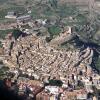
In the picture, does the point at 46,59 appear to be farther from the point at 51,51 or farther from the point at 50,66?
the point at 51,51

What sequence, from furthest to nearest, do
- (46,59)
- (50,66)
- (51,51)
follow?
1. (51,51)
2. (46,59)
3. (50,66)

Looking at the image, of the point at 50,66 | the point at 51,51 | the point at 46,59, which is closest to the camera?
the point at 50,66

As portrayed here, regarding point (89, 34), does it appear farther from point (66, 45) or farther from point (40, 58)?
point (40, 58)

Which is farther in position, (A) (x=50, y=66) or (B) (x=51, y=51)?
(B) (x=51, y=51)

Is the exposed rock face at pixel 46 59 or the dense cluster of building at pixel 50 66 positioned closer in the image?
the dense cluster of building at pixel 50 66

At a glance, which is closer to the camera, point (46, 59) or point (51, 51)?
point (46, 59)

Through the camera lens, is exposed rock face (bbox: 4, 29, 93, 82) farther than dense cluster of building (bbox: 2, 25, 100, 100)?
Yes

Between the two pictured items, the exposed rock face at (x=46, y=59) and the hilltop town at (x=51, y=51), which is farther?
the exposed rock face at (x=46, y=59)

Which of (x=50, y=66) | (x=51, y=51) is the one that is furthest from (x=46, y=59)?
(x=51, y=51)

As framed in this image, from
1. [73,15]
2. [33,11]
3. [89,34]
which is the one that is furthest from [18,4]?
[89,34]

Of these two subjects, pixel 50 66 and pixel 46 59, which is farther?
pixel 46 59
